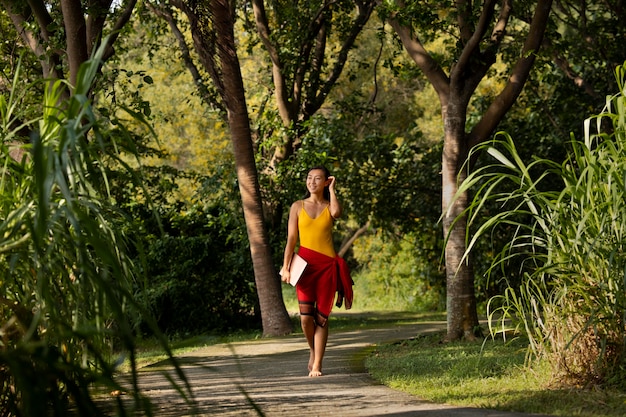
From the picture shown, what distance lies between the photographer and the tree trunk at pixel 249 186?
1483 centimetres

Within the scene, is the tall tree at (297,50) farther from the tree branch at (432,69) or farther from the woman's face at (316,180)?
the woman's face at (316,180)

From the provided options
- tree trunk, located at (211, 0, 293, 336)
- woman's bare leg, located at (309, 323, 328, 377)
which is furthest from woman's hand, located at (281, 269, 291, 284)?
tree trunk, located at (211, 0, 293, 336)

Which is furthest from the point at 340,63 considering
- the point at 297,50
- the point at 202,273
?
the point at 202,273

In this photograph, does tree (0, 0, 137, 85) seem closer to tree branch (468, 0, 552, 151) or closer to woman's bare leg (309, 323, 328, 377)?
woman's bare leg (309, 323, 328, 377)

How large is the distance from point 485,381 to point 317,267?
2089 mm

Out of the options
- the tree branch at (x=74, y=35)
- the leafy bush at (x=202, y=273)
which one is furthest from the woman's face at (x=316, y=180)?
the leafy bush at (x=202, y=273)

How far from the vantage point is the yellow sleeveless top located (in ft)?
30.6

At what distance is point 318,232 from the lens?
935 centimetres

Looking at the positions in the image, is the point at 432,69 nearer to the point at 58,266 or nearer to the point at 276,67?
the point at 276,67

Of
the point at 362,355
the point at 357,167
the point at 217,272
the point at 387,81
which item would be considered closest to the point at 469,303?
the point at 362,355

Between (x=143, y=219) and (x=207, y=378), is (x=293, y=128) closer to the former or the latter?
(x=143, y=219)

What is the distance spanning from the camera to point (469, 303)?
1191cm

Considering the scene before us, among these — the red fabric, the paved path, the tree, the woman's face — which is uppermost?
the tree

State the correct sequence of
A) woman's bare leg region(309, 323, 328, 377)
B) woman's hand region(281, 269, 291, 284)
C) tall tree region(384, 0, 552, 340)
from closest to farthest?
woman's bare leg region(309, 323, 328, 377) < woman's hand region(281, 269, 291, 284) < tall tree region(384, 0, 552, 340)
